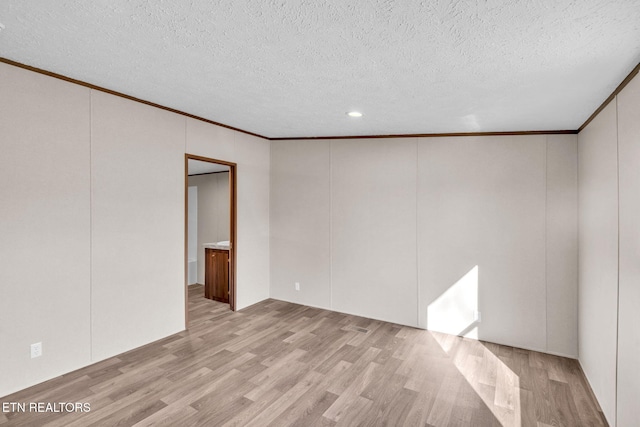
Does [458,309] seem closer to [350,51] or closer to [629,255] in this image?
[629,255]

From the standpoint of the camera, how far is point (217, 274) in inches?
208

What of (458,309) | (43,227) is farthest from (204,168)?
(458,309)

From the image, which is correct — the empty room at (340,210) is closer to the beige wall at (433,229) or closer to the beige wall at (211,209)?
the beige wall at (433,229)

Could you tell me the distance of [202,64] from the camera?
2324 millimetres

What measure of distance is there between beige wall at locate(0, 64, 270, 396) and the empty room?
0.06 feet

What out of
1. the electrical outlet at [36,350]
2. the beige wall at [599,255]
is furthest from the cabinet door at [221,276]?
the beige wall at [599,255]

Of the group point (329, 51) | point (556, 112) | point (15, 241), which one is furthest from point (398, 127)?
point (15, 241)

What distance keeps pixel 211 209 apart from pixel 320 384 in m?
4.38

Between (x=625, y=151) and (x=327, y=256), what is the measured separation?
3.47 metres

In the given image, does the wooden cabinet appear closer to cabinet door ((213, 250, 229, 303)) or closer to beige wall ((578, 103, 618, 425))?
cabinet door ((213, 250, 229, 303))

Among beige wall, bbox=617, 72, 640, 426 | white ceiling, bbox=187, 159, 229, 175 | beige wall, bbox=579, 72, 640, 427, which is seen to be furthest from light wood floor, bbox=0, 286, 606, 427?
white ceiling, bbox=187, 159, 229, 175

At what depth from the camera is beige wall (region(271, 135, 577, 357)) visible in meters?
3.53

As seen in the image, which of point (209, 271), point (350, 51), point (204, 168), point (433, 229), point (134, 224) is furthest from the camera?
point (204, 168)

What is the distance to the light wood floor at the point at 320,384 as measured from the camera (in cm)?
239
